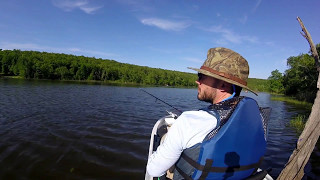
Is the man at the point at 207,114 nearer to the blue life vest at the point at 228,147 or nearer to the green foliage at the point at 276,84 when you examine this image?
the blue life vest at the point at 228,147

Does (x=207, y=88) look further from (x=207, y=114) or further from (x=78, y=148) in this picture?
(x=78, y=148)

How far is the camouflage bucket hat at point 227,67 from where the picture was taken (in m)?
2.37

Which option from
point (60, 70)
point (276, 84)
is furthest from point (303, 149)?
point (60, 70)

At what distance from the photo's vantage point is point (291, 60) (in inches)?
2640

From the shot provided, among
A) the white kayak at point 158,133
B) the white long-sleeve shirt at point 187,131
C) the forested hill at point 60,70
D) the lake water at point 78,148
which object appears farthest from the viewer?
the forested hill at point 60,70

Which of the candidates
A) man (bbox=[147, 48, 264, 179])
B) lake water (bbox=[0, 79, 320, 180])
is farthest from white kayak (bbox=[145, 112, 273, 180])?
lake water (bbox=[0, 79, 320, 180])

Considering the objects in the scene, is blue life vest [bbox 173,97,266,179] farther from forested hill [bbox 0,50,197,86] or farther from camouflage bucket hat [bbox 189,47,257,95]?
forested hill [bbox 0,50,197,86]

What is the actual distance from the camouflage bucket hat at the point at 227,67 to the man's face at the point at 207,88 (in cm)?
12

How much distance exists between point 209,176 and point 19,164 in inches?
236

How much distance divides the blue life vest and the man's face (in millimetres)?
292

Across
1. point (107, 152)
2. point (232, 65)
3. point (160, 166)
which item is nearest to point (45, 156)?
point (107, 152)

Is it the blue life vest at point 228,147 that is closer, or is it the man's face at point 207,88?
the blue life vest at point 228,147

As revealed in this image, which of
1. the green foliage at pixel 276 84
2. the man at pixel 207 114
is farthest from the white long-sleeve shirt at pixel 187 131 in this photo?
the green foliage at pixel 276 84

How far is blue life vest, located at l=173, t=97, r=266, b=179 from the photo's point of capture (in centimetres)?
210
